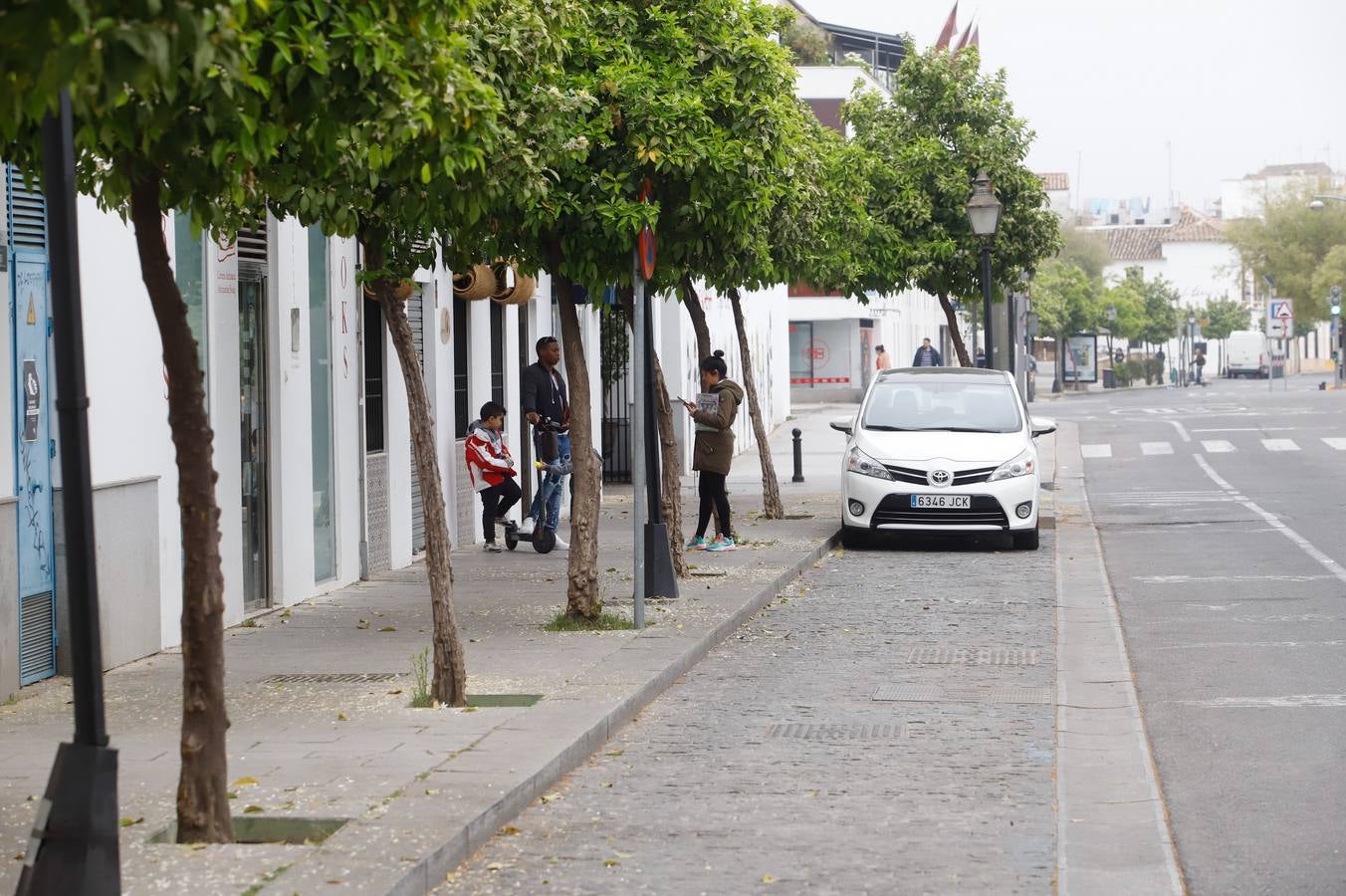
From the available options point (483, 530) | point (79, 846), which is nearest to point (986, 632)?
point (483, 530)

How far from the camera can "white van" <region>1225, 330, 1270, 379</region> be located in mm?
108250

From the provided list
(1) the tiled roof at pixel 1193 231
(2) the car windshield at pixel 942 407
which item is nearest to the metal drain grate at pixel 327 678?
(2) the car windshield at pixel 942 407

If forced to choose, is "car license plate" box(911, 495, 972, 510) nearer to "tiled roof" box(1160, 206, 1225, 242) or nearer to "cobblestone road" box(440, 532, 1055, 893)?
"cobblestone road" box(440, 532, 1055, 893)

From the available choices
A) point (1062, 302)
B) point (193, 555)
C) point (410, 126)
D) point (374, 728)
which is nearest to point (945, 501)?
point (374, 728)

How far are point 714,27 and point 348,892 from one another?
28.0 feet

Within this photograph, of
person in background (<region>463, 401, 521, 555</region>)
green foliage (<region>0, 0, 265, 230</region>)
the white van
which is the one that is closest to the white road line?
person in background (<region>463, 401, 521, 555</region>)

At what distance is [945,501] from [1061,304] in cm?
7057

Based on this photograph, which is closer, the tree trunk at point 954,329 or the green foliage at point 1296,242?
the tree trunk at point 954,329

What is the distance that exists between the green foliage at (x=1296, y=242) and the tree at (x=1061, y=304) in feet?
29.2

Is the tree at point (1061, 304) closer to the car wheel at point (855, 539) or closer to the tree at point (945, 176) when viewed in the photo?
the tree at point (945, 176)

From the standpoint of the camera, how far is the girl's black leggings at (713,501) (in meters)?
17.0

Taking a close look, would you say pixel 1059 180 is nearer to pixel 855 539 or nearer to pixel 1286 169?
pixel 1286 169

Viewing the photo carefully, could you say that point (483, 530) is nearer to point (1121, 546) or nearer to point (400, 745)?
point (1121, 546)

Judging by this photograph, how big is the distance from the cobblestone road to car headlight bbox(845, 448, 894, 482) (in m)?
5.46
